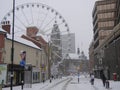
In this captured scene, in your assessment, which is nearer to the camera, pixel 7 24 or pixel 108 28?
pixel 7 24

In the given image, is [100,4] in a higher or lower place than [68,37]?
higher

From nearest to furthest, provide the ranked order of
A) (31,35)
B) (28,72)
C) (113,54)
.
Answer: (28,72)
(113,54)
(31,35)

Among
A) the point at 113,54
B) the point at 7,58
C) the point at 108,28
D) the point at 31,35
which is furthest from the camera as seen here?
the point at 108,28

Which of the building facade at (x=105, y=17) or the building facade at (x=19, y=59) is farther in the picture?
the building facade at (x=105, y=17)

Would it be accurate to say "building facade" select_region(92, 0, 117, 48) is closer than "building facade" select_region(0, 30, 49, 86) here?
No

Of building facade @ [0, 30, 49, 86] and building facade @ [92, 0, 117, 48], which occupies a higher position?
building facade @ [92, 0, 117, 48]

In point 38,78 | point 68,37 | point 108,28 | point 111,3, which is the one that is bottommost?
point 38,78

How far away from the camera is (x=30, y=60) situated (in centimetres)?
5703

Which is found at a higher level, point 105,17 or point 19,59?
point 105,17

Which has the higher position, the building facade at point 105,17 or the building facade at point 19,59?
the building facade at point 105,17

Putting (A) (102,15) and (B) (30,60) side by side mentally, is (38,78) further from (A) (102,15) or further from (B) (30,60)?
(A) (102,15)

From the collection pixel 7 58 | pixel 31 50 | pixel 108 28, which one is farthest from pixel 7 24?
pixel 108 28

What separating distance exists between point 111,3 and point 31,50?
48831mm

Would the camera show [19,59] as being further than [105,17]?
No
